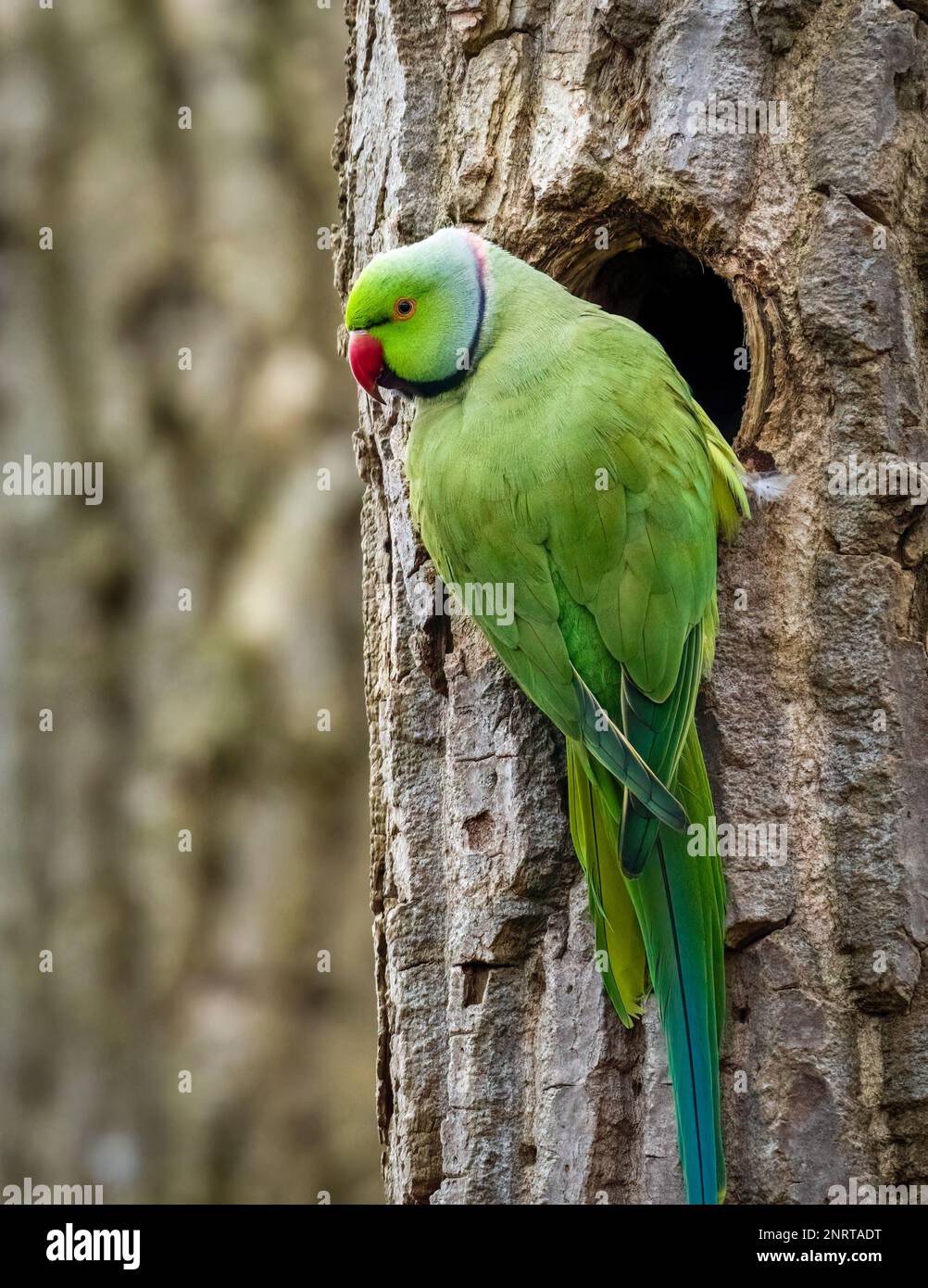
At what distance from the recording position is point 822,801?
2.01 metres

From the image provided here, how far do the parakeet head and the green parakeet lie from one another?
70mm

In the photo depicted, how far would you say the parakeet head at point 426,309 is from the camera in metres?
2.08

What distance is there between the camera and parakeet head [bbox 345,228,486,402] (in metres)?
2.08

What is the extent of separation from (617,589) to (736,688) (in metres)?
0.29

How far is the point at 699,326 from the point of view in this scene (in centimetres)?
272

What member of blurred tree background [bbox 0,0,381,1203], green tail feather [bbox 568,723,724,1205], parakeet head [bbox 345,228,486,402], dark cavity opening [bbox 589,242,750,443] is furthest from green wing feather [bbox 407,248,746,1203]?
blurred tree background [bbox 0,0,381,1203]

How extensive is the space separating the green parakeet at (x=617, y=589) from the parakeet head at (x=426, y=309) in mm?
70

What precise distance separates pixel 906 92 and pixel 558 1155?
1.78 metres

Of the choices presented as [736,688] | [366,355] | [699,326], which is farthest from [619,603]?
[699,326]

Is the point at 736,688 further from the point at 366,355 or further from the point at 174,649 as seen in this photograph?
the point at 174,649

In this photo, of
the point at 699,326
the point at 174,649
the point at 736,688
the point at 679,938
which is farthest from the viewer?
the point at 174,649

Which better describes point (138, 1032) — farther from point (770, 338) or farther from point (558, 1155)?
point (770, 338)

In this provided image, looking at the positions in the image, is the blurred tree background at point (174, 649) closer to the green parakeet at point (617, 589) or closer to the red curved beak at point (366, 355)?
the red curved beak at point (366, 355)
